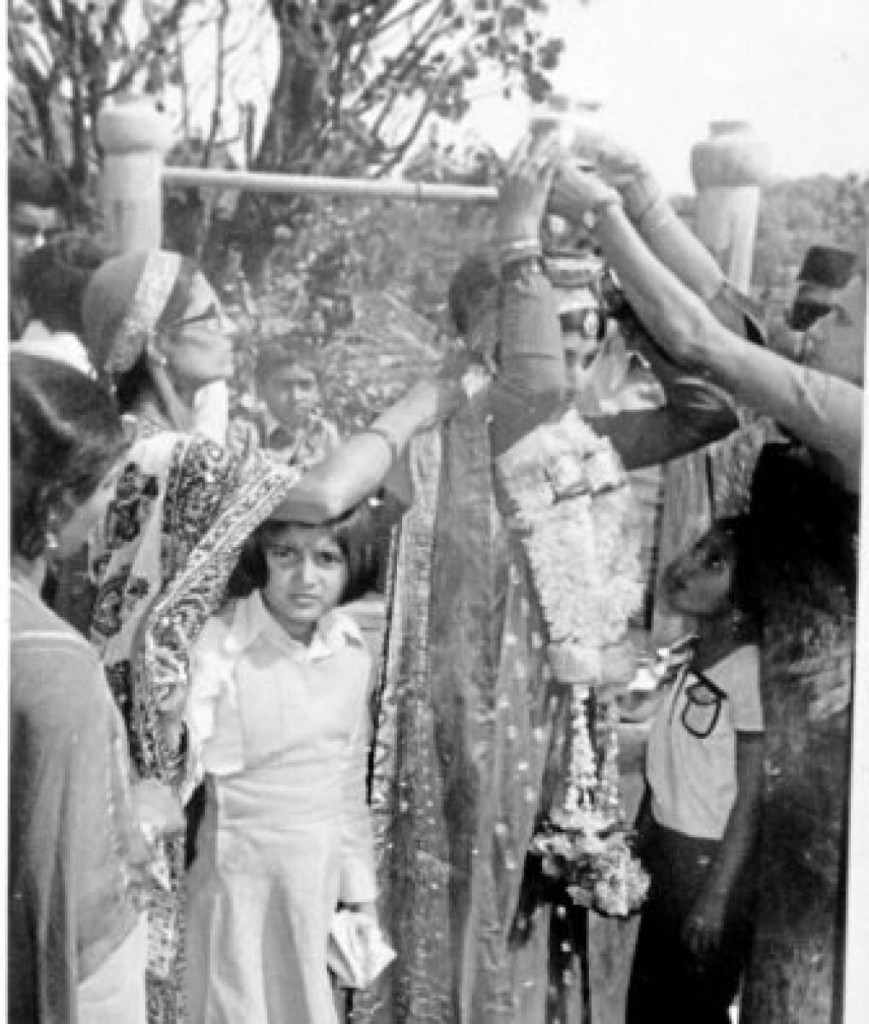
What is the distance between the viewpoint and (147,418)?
2115 millimetres

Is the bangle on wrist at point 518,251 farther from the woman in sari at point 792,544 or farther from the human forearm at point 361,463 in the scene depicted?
the human forearm at point 361,463

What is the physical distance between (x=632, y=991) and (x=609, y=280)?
816 mm

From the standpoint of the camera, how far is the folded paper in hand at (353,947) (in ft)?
7.19

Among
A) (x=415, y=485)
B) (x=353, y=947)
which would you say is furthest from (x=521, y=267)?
(x=353, y=947)

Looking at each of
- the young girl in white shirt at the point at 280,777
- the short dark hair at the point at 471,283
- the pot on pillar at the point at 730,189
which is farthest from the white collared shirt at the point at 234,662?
the pot on pillar at the point at 730,189

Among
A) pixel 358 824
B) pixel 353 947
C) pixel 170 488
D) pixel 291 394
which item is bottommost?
pixel 353 947

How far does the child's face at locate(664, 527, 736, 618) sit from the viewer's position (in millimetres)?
2174

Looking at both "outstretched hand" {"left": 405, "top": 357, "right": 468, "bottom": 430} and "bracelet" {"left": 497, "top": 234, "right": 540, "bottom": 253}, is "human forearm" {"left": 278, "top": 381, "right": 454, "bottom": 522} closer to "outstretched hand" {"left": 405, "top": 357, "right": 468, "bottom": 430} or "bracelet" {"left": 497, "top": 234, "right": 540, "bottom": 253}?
"outstretched hand" {"left": 405, "top": 357, "right": 468, "bottom": 430}

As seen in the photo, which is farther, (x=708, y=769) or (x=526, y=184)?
(x=708, y=769)

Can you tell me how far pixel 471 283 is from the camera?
210cm

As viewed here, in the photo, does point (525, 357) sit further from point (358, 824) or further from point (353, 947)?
point (353, 947)

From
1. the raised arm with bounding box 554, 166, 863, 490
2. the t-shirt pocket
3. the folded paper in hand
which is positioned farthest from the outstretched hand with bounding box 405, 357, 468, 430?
the folded paper in hand

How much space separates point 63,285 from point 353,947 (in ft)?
2.60

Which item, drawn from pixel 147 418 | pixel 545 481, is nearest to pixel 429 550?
pixel 545 481
